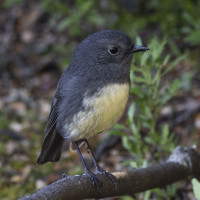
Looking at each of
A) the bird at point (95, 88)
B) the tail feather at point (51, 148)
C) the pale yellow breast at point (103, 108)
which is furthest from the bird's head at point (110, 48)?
the tail feather at point (51, 148)

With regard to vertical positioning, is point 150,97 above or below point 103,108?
above

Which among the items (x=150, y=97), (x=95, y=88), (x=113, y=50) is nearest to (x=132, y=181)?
(x=95, y=88)

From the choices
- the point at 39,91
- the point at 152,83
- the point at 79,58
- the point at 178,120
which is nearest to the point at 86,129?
the point at 79,58

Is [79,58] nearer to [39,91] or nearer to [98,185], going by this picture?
[98,185]

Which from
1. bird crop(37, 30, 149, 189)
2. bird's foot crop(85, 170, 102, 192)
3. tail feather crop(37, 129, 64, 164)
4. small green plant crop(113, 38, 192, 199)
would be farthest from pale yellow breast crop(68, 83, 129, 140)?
tail feather crop(37, 129, 64, 164)

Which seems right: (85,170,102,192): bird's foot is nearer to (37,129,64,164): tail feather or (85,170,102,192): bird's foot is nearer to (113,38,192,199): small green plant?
(113,38,192,199): small green plant

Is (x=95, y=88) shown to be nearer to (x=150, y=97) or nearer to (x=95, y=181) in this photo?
(x=95, y=181)

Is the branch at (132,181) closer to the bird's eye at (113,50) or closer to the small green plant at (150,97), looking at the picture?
the small green plant at (150,97)

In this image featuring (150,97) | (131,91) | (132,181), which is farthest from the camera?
(150,97)
